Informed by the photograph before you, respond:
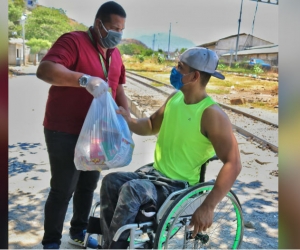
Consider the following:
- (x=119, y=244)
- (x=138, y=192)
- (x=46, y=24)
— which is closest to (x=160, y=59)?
(x=46, y=24)

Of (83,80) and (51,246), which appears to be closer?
(83,80)

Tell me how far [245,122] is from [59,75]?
19.6 feet

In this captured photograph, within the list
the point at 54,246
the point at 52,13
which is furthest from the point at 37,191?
the point at 52,13

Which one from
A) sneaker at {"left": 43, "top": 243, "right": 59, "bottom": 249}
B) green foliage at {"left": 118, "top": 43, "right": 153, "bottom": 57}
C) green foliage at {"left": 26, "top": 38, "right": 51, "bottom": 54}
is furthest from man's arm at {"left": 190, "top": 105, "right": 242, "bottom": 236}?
green foliage at {"left": 26, "top": 38, "right": 51, "bottom": 54}

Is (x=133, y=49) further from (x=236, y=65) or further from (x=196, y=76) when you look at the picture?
(x=236, y=65)

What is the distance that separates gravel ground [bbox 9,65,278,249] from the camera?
3.10 metres

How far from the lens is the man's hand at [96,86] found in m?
2.03

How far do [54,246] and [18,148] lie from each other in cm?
348

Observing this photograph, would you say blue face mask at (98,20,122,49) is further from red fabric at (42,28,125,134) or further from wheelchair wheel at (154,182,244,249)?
wheelchair wheel at (154,182,244,249)

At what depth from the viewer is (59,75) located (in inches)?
79.0

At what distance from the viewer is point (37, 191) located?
4051 mm

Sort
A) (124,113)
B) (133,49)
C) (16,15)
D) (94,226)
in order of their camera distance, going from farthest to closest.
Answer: (16,15)
(133,49)
(124,113)
(94,226)

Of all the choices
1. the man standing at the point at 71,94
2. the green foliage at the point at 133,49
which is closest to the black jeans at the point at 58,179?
the man standing at the point at 71,94

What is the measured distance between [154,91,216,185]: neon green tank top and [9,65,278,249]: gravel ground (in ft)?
3.69
